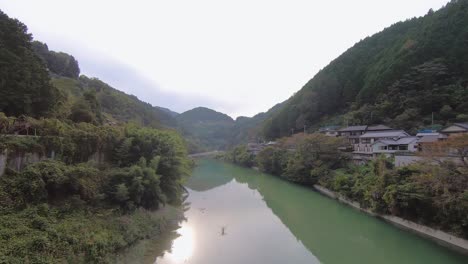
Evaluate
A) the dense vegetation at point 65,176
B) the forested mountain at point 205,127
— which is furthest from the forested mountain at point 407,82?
the forested mountain at point 205,127

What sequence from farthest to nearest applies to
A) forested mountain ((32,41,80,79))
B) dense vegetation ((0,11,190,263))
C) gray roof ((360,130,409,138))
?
forested mountain ((32,41,80,79)) → gray roof ((360,130,409,138)) → dense vegetation ((0,11,190,263))

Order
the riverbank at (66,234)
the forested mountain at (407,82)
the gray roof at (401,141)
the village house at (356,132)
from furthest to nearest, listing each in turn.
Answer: the forested mountain at (407,82) < the village house at (356,132) < the gray roof at (401,141) < the riverbank at (66,234)

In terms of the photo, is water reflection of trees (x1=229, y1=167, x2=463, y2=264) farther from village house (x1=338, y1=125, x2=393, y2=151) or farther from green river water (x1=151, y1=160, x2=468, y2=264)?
village house (x1=338, y1=125, x2=393, y2=151)

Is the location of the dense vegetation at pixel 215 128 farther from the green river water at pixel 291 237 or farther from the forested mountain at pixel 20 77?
the forested mountain at pixel 20 77

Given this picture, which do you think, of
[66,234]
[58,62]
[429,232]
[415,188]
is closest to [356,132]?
[415,188]

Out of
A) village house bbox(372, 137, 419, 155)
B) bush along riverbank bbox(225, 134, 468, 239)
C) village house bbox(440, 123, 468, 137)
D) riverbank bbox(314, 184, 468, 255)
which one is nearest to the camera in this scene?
riverbank bbox(314, 184, 468, 255)

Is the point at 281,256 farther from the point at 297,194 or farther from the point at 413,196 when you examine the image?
the point at 297,194

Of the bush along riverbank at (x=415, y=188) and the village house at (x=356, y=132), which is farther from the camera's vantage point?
the village house at (x=356, y=132)

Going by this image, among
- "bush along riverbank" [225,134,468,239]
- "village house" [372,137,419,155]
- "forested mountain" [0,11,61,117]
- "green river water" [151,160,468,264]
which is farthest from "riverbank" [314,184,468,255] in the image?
"forested mountain" [0,11,61,117]
